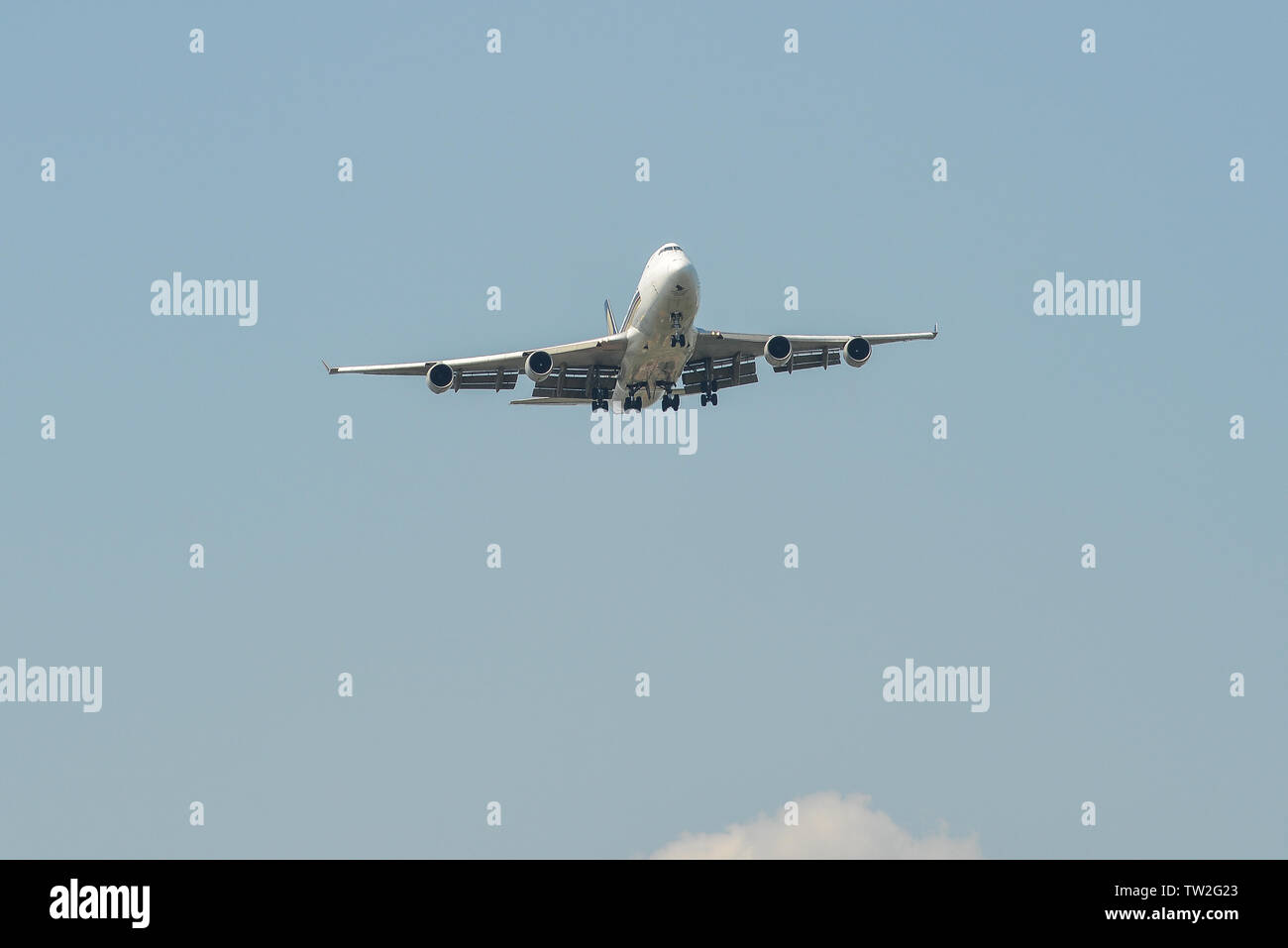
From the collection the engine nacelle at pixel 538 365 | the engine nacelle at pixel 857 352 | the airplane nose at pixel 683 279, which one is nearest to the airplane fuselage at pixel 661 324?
the airplane nose at pixel 683 279

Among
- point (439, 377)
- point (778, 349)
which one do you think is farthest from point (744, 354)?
point (439, 377)

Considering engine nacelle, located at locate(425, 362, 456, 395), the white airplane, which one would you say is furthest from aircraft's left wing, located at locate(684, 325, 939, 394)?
engine nacelle, located at locate(425, 362, 456, 395)

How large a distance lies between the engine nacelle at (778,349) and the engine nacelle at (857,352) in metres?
2.48

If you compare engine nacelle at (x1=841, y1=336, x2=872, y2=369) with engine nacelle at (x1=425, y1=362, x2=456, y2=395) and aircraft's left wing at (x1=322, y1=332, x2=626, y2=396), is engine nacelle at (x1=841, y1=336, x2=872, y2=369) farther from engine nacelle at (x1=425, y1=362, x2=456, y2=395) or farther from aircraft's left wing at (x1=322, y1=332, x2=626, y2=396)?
engine nacelle at (x1=425, y1=362, x2=456, y2=395)

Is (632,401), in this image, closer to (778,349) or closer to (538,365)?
(538,365)

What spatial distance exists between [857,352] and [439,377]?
17.6 meters

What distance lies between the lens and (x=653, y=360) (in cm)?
7006

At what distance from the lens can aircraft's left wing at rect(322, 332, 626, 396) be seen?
71.6m

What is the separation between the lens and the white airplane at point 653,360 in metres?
67.0
